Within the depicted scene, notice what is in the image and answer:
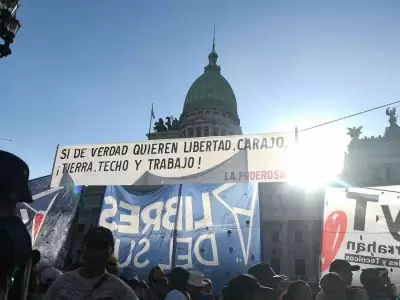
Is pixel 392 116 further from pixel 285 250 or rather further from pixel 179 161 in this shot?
pixel 179 161

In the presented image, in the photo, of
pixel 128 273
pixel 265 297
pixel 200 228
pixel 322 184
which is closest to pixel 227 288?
pixel 265 297

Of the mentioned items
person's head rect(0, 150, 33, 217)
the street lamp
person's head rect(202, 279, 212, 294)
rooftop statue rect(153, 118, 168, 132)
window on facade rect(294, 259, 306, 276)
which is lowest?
window on facade rect(294, 259, 306, 276)

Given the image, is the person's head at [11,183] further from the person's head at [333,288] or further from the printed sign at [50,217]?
the printed sign at [50,217]

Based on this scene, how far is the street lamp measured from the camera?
7.30 m

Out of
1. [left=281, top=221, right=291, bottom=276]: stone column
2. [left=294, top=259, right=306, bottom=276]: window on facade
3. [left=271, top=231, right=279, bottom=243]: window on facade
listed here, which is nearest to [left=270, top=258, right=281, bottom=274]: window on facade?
[left=281, top=221, right=291, bottom=276]: stone column

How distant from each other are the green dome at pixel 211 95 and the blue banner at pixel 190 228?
56722 millimetres

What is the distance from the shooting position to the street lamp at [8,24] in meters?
7.30

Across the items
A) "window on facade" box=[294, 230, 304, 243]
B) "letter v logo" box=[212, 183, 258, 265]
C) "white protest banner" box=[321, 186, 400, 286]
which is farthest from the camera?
"window on facade" box=[294, 230, 304, 243]

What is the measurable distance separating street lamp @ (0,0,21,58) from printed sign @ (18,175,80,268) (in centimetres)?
288

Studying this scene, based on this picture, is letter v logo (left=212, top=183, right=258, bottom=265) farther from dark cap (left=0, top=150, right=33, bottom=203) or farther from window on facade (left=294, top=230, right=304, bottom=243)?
window on facade (left=294, top=230, right=304, bottom=243)

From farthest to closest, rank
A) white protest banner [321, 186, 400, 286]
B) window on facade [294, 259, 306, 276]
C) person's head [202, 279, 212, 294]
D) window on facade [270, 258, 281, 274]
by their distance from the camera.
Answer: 1. window on facade [270, 258, 281, 274]
2. window on facade [294, 259, 306, 276]
3. white protest banner [321, 186, 400, 286]
4. person's head [202, 279, 212, 294]

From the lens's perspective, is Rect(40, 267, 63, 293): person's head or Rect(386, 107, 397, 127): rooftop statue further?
Rect(386, 107, 397, 127): rooftop statue

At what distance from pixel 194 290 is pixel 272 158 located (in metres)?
2.88

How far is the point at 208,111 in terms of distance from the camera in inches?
2464
